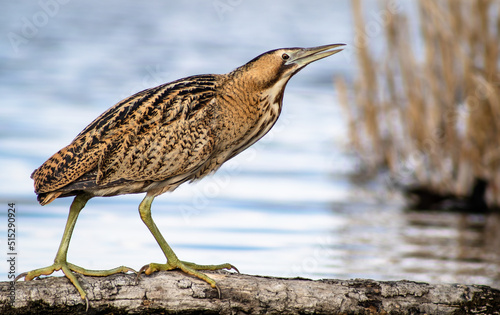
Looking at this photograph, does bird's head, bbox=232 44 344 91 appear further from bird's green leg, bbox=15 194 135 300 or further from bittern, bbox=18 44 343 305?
bird's green leg, bbox=15 194 135 300

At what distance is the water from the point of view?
7109 mm

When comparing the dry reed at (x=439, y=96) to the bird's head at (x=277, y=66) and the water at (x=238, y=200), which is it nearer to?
the water at (x=238, y=200)

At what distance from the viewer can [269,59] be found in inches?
196

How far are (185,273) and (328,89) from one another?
12.7 metres

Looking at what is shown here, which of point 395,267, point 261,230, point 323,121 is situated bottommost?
point 395,267

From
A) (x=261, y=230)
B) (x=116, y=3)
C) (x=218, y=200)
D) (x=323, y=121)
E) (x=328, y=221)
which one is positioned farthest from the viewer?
(x=116, y=3)

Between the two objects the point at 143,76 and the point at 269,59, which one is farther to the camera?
the point at 143,76

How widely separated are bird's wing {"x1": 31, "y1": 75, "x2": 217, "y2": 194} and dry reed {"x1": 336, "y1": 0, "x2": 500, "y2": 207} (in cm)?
419

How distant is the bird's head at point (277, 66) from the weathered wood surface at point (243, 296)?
1.12 metres

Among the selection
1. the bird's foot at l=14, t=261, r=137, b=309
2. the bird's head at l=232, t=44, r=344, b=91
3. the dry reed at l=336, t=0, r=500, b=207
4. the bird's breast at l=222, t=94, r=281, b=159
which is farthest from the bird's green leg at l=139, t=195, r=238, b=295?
the dry reed at l=336, t=0, r=500, b=207

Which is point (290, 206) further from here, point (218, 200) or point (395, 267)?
point (395, 267)

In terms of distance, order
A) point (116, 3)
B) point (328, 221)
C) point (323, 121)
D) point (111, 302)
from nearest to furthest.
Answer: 1. point (111, 302)
2. point (328, 221)
3. point (323, 121)
4. point (116, 3)

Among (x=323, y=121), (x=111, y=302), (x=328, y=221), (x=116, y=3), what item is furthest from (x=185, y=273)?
(x=116, y=3)

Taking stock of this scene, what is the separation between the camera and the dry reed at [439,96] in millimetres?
8453
